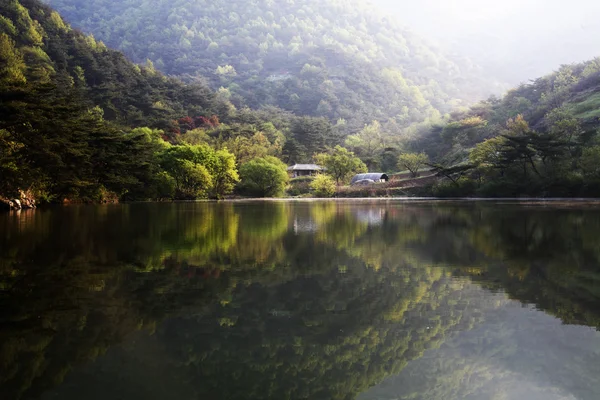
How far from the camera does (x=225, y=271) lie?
7496 mm

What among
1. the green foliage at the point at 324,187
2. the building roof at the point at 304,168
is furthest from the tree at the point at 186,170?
the building roof at the point at 304,168

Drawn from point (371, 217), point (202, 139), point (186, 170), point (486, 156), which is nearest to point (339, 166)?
point (202, 139)

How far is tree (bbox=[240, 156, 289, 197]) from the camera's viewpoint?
5881 cm

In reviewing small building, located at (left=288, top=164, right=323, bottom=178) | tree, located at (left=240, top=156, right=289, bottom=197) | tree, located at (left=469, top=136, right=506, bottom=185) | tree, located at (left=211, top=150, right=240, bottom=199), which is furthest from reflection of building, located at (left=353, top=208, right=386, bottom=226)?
small building, located at (left=288, top=164, right=323, bottom=178)

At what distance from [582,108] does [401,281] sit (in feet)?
206

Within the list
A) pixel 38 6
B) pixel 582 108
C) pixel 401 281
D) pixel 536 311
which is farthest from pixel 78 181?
pixel 38 6

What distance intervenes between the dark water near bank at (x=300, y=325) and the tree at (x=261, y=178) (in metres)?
49.7

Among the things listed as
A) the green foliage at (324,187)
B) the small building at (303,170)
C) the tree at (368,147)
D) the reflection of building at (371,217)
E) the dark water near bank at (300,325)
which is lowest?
the dark water near bank at (300,325)

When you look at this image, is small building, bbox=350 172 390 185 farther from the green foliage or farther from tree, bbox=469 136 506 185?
tree, bbox=469 136 506 185

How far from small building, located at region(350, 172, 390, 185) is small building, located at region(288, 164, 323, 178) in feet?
28.8

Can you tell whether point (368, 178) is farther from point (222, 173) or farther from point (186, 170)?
point (186, 170)

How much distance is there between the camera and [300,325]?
4.69m

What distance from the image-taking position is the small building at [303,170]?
78.4 meters

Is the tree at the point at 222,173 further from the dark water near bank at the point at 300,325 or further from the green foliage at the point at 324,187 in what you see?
the dark water near bank at the point at 300,325
